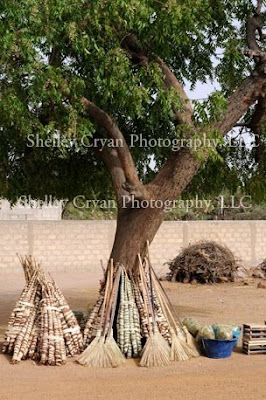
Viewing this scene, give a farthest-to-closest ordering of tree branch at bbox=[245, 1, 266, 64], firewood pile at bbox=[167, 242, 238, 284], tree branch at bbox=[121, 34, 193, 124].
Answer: firewood pile at bbox=[167, 242, 238, 284] < tree branch at bbox=[245, 1, 266, 64] < tree branch at bbox=[121, 34, 193, 124]

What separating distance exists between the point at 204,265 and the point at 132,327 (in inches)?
396

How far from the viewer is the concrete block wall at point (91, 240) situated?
19484 millimetres

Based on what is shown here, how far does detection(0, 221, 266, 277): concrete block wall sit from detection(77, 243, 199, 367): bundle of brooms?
37.6ft

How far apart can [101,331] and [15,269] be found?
1217cm

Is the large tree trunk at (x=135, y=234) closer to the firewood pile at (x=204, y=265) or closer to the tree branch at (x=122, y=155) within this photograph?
the tree branch at (x=122, y=155)

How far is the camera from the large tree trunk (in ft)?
28.1

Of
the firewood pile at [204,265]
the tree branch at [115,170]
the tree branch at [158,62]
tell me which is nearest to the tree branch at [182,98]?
the tree branch at [158,62]

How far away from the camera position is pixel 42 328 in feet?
24.3

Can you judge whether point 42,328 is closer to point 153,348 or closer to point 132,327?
point 132,327

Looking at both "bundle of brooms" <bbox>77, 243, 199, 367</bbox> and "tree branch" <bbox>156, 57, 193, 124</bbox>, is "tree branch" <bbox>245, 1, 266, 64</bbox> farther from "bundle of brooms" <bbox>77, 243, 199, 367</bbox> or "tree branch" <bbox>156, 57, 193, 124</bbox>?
"bundle of brooms" <bbox>77, 243, 199, 367</bbox>

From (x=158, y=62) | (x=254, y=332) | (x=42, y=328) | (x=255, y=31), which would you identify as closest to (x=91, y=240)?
(x=255, y=31)

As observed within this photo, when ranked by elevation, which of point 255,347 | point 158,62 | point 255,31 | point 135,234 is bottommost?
→ point 255,347

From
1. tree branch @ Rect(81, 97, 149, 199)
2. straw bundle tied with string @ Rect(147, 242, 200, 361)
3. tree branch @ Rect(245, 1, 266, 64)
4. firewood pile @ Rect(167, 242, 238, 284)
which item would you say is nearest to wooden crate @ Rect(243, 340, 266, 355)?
straw bundle tied with string @ Rect(147, 242, 200, 361)

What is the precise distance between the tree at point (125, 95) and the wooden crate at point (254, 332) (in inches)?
72.0
